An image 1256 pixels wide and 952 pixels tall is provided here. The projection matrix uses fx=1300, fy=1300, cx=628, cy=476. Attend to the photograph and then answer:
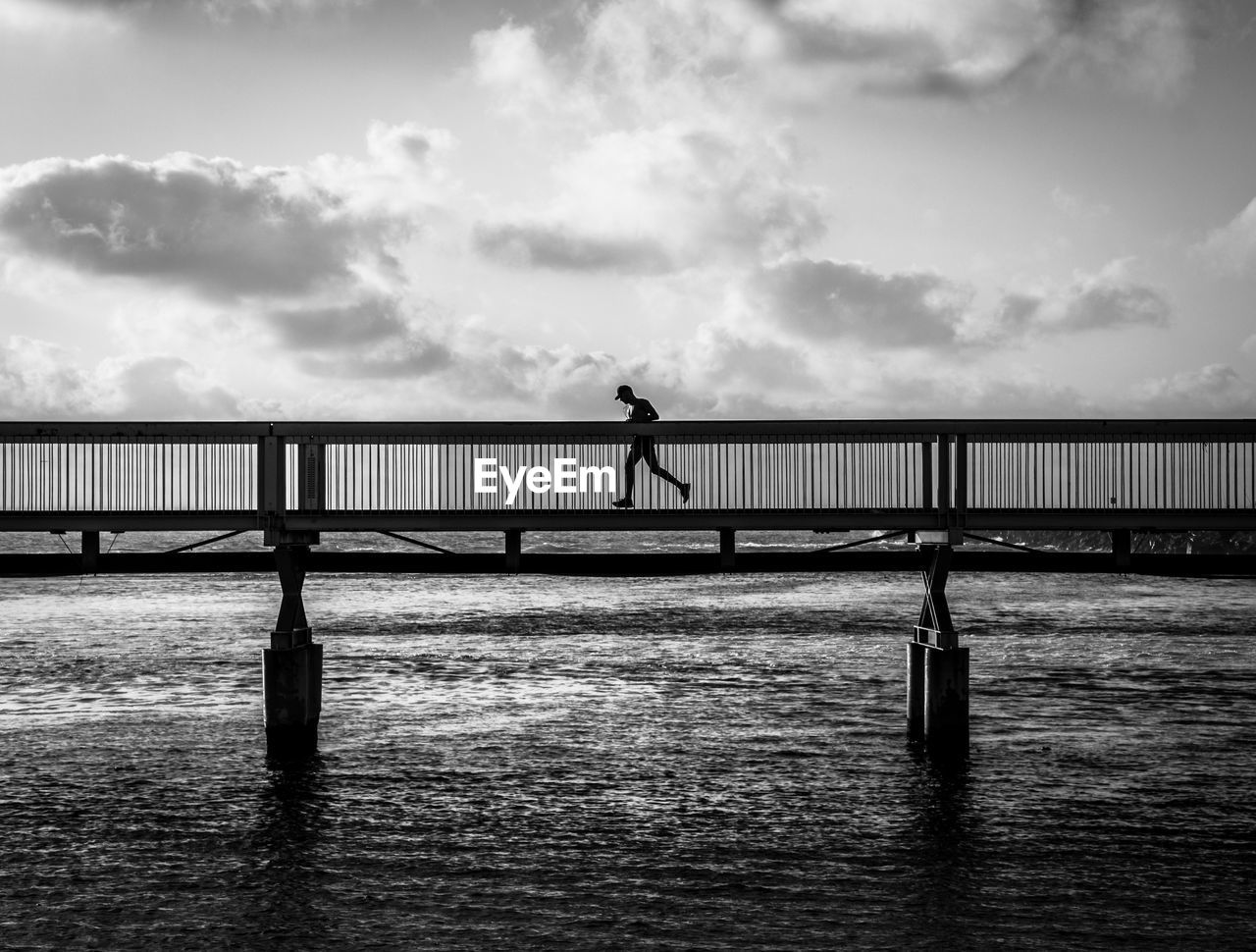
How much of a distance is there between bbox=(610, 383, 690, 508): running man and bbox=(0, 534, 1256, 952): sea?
6.60 m

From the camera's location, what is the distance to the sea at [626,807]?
19.2 meters

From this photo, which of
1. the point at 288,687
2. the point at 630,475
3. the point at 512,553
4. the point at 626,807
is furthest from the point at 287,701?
the point at 630,475

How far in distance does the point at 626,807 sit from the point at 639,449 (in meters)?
7.32

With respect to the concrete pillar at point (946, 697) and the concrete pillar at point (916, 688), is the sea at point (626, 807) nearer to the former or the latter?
the concrete pillar at point (916, 688)

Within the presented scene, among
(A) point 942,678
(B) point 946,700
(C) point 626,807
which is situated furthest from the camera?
(A) point 942,678

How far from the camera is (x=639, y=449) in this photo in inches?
1047

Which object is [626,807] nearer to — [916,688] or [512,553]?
[512,553]

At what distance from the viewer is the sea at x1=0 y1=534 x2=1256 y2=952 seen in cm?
1919

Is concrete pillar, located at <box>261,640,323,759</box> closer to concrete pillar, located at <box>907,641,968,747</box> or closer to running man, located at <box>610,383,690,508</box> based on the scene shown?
running man, located at <box>610,383,690,508</box>

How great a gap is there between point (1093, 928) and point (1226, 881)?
13.0ft

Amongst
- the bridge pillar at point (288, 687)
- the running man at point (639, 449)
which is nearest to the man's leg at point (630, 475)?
the running man at point (639, 449)

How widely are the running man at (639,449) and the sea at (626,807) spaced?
21.7ft

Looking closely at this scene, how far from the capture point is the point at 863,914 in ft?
63.6

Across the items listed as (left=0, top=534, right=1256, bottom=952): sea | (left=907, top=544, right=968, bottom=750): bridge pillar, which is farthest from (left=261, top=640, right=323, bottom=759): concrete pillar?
(left=907, top=544, right=968, bottom=750): bridge pillar
